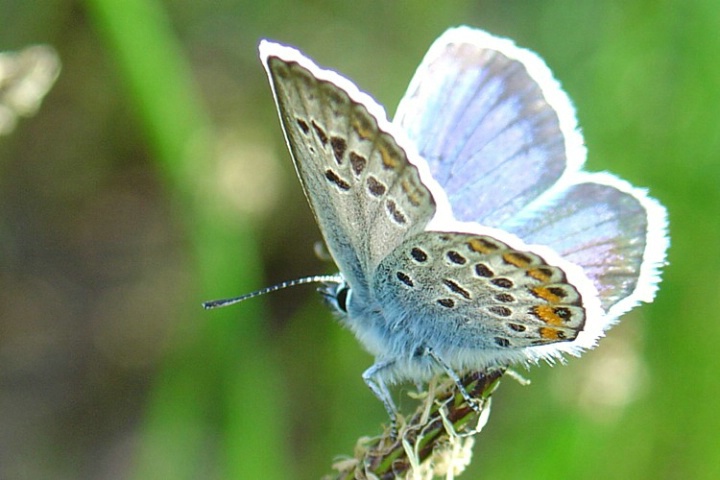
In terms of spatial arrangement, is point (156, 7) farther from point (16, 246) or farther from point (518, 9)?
point (518, 9)

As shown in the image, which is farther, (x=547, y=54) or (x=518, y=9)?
(x=518, y=9)

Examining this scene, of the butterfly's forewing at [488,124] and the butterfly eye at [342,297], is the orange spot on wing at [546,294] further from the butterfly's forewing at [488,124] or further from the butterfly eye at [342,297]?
the butterfly eye at [342,297]

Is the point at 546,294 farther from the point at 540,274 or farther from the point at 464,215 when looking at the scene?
the point at 464,215

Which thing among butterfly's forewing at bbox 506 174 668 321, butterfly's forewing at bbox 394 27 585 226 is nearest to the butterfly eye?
butterfly's forewing at bbox 394 27 585 226

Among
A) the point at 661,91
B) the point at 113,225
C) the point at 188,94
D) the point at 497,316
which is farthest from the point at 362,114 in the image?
the point at 113,225

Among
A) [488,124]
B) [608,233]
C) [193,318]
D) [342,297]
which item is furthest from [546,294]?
[193,318]

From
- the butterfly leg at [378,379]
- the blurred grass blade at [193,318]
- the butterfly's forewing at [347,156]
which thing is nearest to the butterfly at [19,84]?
the butterfly's forewing at [347,156]

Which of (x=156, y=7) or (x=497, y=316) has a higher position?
(x=156, y=7)
